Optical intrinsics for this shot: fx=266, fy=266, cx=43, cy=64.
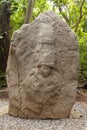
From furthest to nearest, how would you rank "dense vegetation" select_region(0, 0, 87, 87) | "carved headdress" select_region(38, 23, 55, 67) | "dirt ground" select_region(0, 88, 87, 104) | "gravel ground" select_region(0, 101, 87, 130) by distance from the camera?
"dense vegetation" select_region(0, 0, 87, 87), "dirt ground" select_region(0, 88, 87, 104), "carved headdress" select_region(38, 23, 55, 67), "gravel ground" select_region(0, 101, 87, 130)

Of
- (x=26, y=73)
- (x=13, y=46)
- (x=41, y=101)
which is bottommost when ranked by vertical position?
(x=41, y=101)

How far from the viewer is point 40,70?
4.85m

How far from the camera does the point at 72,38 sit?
5.19 metres

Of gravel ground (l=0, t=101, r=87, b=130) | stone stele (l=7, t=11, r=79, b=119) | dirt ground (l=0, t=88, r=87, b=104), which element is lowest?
dirt ground (l=0, t=88, r=87, b=104)

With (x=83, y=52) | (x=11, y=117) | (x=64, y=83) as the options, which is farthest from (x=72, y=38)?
(x=83, y=52)

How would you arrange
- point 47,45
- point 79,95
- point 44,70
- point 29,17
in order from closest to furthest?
1. point 44,70
2. point 47,45
3. point 79,95
4. point 29,17

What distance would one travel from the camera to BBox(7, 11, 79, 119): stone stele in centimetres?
492

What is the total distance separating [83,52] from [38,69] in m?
6.11

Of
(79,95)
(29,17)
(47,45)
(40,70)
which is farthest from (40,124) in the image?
(29,17)

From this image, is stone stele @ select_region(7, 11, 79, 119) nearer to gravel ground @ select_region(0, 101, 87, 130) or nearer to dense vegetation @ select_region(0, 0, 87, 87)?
gravel ground @ select_region(0, 101, 87, 130)

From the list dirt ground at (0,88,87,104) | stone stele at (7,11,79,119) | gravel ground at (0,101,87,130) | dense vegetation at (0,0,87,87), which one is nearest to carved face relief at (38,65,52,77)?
stone stele at (7,11,79,119)

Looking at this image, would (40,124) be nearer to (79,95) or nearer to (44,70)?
(44,70)

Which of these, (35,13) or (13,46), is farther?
(35,13)

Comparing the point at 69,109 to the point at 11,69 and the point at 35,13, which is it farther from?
the point at 35,13
